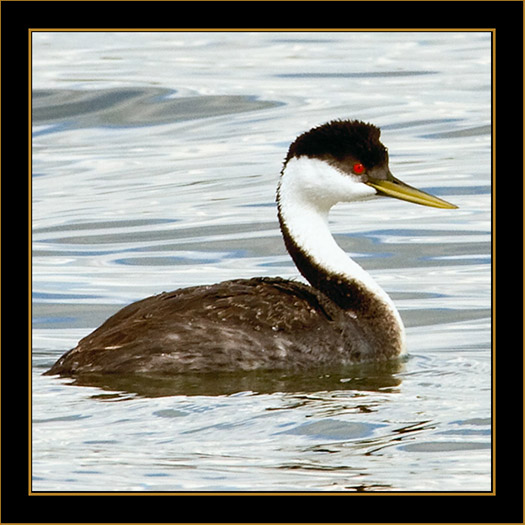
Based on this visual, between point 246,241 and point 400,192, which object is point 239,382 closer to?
point 400,192

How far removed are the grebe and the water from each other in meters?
0.18

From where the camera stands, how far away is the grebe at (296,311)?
30.0ft

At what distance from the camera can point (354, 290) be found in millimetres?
9945

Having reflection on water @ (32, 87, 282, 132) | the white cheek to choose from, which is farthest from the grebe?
reflection on water @ (32, 87, 282, 132)

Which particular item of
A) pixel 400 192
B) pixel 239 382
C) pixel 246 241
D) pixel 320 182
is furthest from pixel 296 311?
pixel 246 241

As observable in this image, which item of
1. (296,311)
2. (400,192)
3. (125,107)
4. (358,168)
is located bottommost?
(296,311)

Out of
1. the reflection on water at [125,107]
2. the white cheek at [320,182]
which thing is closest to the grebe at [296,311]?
the white cheek at [320,182]

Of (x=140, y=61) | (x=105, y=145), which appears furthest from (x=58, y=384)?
(x=140, y=61)

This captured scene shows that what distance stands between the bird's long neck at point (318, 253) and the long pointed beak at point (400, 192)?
0.34m

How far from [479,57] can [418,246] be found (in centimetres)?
910

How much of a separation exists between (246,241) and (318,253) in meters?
3.62

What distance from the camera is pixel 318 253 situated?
32.9 ft

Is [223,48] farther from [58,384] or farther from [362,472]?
[362,472]

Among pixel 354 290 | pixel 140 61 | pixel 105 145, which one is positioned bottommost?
pixel 354 290
